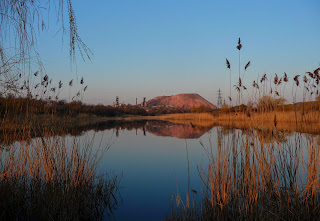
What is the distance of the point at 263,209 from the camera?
211 centimetres

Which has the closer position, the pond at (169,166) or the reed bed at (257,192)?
the reed bed at (257,192)

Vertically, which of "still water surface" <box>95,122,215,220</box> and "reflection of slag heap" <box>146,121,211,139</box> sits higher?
"reflection of slag heap" <box>146,121,211,139</box>

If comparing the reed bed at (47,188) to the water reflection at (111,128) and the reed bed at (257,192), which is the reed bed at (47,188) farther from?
the reed bed at (257,192)

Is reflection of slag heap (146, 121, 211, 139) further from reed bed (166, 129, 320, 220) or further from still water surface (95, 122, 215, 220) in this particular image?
reed bed (166, 129, 320, 220)

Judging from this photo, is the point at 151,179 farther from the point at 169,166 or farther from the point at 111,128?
the point at 111,128

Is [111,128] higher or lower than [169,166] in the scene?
higher

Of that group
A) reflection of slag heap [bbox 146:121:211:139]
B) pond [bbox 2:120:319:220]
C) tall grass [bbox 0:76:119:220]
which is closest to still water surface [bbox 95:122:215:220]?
pond [bbox 2:120:319:220]

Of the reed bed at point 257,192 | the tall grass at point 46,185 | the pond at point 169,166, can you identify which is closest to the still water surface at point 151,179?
the pond at point 169,166

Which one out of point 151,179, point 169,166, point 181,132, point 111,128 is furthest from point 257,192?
point 111,128

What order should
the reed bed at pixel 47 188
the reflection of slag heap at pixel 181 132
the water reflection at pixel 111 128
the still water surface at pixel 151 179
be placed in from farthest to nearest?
the reflection of slag heap at pixel 181 132, the still water surface at pixel 151 179, the water reflection at pixel 111 128, the reed bed at pixel 47 188

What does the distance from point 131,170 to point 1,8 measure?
4.38 metres

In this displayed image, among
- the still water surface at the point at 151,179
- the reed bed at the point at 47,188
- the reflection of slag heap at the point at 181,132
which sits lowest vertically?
the still water surface at the point at 151,179

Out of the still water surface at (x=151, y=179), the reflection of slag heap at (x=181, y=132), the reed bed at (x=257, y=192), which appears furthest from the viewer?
the reflection of slag heap at (x=181, y=132)

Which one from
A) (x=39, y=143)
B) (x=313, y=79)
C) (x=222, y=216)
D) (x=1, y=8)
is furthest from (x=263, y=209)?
(x=1, y=8)
